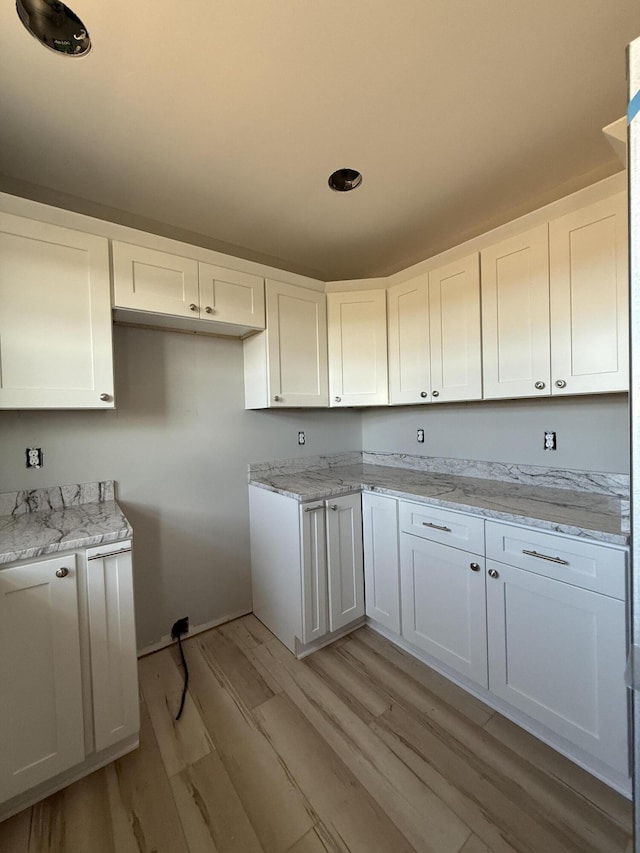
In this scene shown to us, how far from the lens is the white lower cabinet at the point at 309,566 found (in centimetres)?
182

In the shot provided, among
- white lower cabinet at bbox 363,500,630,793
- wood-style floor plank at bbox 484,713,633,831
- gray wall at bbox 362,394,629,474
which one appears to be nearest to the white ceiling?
gray wall at bbox 362,394,629,474

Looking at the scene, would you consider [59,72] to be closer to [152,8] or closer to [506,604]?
[152,8]

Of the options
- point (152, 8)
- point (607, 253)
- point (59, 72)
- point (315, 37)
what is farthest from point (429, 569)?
point (59, 72)

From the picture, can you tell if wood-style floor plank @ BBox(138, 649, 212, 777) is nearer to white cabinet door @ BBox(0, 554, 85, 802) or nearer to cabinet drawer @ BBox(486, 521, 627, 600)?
white cabinet door @ BBox(0, 554, 85, 802)

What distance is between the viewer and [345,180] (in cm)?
160

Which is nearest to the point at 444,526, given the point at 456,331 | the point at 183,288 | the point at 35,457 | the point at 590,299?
the point at 456,331

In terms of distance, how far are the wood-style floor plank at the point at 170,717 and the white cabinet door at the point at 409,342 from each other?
76.8 inches

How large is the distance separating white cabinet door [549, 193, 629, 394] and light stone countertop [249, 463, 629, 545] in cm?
51

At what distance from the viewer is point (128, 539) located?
4.26 ft

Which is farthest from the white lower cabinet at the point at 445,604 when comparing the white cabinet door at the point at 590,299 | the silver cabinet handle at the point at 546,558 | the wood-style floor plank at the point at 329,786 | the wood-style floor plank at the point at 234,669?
the white cabinet door at the point at 590,299

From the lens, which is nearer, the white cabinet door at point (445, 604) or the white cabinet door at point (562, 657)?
the white cabinet door at point (562, 657)

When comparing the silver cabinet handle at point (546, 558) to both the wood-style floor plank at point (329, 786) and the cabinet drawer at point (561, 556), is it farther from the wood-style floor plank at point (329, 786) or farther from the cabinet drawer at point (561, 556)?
the wood-style floor plank at point (329, 786)

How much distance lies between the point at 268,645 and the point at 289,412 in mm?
1465

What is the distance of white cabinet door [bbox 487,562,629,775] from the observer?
115 centimetres
